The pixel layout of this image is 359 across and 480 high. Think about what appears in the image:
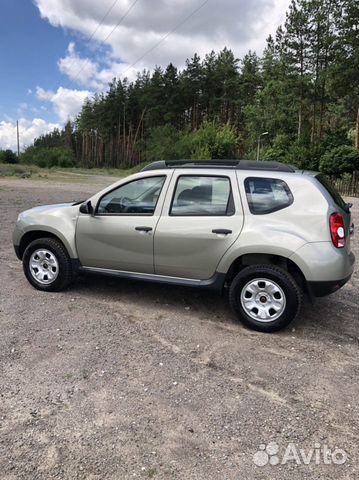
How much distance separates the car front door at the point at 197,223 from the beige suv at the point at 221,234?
0.4 inches

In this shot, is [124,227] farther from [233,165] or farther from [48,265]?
[233,165]

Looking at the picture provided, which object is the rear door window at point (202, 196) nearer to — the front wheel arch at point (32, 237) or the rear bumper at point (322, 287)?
the rear bumper at point (322, 287)

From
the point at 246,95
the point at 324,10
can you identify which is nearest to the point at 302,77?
the point at 324,10

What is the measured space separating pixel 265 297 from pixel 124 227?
1.81m

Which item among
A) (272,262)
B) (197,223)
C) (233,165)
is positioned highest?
(233,165)

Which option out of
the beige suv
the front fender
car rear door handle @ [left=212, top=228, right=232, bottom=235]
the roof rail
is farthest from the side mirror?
car rear door handle @ [left=212, top=228, right=232, bottom=235]

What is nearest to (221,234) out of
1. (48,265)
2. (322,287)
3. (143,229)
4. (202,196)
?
(202,196)

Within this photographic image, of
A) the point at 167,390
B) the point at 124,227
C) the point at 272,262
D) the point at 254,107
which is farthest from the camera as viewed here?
the point at 254,107

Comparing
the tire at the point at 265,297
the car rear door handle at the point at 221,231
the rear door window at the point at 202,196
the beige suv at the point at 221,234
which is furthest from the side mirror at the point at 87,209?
the tire at the point at 265,297

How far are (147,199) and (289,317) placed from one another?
2.09 m

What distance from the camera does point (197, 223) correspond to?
452cm

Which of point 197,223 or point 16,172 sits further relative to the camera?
point 16,172

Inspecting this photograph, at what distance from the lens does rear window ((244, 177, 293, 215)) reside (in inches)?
169

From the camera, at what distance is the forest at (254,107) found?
3259cm
